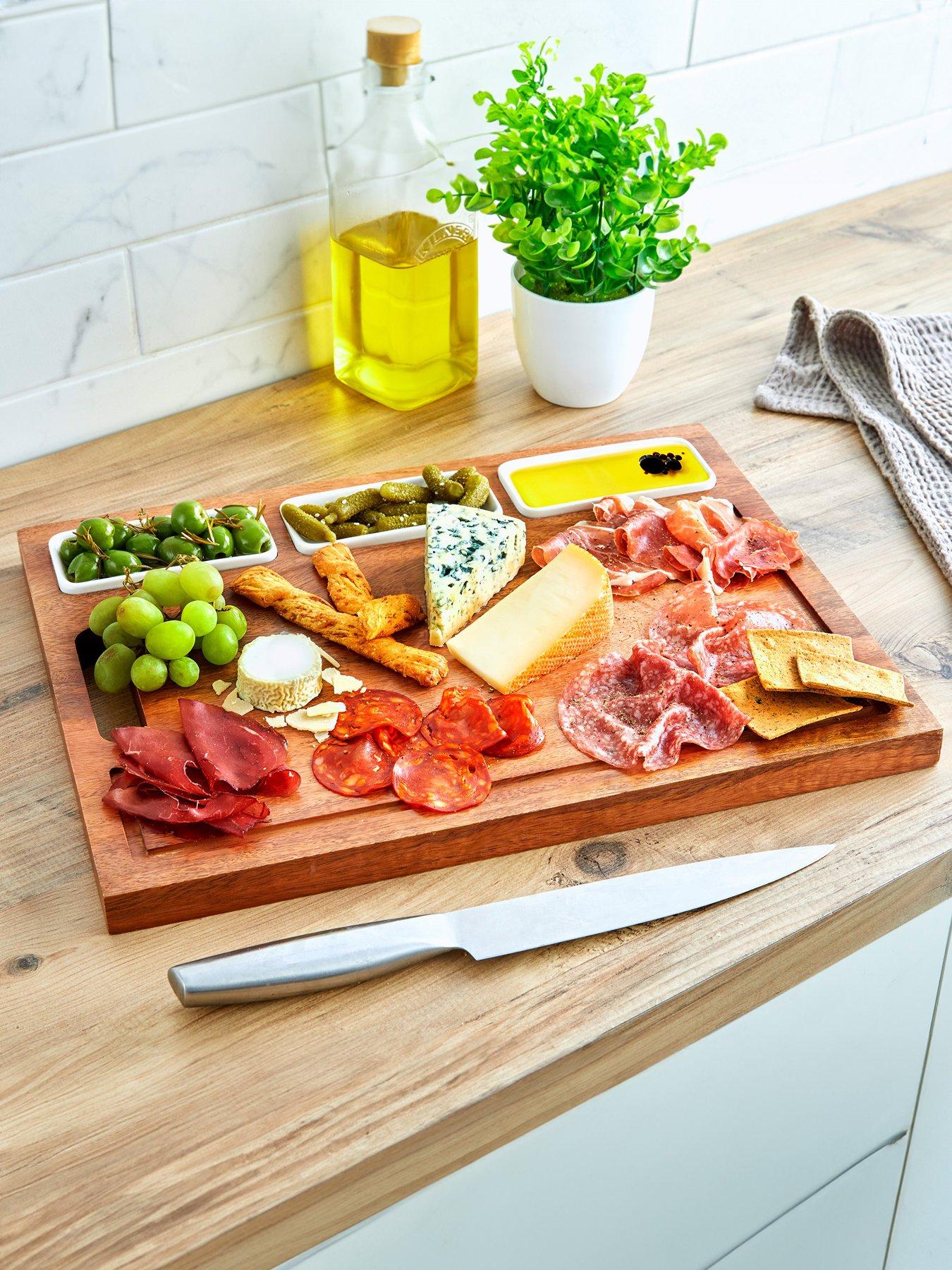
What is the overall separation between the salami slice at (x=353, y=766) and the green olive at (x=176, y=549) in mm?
239

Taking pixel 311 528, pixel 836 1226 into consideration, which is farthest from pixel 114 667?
pixel 836 1226

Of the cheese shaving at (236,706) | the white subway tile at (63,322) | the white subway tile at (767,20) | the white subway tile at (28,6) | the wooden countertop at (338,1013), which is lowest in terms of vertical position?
the wooden countertop at (338,1013)

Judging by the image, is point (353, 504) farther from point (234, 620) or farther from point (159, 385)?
point (159, 385)

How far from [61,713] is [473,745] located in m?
0.32

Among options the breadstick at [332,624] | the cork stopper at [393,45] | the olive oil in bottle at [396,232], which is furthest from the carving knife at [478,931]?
the cork stopper at [393,45]

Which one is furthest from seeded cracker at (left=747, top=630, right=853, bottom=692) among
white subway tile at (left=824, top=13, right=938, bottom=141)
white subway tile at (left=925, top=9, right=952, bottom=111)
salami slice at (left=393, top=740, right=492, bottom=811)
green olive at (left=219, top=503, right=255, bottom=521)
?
white subway tile at (left=925, top=9, right=952, bottom=111)

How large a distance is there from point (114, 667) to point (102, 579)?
0.13m

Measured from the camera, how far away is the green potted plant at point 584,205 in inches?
48.6

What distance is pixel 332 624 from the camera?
3.52ft

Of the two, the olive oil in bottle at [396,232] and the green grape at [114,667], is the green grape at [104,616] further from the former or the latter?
the olive oil in bottle at [396,232]

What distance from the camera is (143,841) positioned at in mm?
900

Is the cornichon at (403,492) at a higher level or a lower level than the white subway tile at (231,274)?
lower

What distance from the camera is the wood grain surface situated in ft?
2.91

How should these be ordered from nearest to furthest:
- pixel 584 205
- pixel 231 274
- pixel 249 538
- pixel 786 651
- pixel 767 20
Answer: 1. pixel 786 651
2. pixel 249 538
3. pixel 584 205
4. pixel 231 274
5. pixel 767 20
